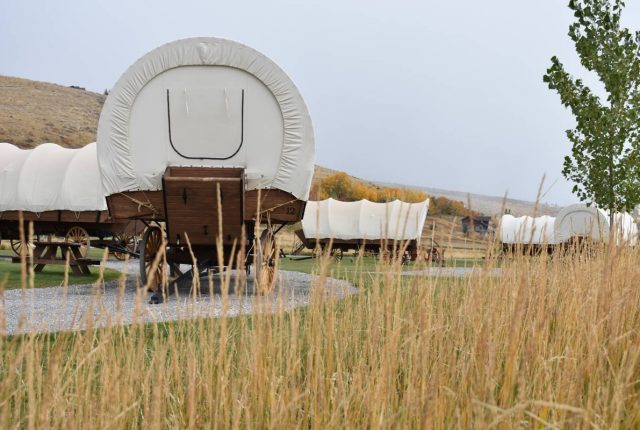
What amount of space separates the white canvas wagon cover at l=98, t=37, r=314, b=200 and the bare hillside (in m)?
57.9

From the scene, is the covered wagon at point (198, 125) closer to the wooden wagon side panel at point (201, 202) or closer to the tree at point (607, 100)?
the wooden wagon side panel at point (201, 202)

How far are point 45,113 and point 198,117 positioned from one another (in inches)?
2948

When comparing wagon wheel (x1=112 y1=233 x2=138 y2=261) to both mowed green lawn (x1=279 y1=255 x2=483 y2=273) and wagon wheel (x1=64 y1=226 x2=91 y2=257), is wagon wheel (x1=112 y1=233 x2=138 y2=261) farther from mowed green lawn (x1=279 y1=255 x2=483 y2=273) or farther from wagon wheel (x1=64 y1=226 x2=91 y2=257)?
mowed green lawn (x1=279 y1=255 x2=483 y2=273)

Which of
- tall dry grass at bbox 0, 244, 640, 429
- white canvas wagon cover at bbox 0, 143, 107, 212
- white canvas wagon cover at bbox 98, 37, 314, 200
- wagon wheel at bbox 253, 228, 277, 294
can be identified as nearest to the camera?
tall dry grass at bbox 0, 244, 640, 429

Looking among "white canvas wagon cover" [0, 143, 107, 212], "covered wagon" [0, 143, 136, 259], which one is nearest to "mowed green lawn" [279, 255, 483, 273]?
"covered wagon" [0, 143, 136, 259]

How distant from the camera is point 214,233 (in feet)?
27.4

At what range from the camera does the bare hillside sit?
2564 inches

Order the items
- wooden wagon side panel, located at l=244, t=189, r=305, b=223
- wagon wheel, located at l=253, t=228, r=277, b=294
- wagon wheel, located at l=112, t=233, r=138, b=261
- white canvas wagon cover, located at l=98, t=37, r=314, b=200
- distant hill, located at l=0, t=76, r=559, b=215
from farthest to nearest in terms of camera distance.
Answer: distant hill, located at l=0, t=76, r=559, b=215 → wagon wheel, located at l=112, t=233, r=138, b=261 → white canvas wagon cover, located at l=98, t=37, r=314, b=200 → wooden wagon side panel, located at l=244, t=189, r=305, b=223 → wagon wheel, located at l=253, t=228, r=277, b=294

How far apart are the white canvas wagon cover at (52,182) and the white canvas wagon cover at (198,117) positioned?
5.14 meters

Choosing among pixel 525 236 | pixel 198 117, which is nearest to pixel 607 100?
pixel 525 236

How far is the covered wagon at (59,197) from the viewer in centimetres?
1366

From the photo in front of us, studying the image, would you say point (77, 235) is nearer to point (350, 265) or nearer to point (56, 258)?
point (56, 258)

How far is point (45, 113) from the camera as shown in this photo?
76.5 metres

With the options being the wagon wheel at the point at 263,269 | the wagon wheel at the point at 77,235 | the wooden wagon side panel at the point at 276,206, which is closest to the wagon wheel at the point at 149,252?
the wooden wagon side panel at the point at 276,206
